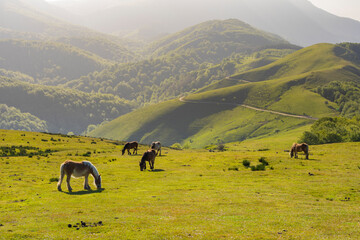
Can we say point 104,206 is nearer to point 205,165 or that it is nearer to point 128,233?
point 128,233

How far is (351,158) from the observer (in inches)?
2078

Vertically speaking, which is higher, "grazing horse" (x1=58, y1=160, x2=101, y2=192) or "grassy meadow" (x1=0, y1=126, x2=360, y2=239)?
"grazing horse" (x1=58, y1=160, x2=101, y2=192)

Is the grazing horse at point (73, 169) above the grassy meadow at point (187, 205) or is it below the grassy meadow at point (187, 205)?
above

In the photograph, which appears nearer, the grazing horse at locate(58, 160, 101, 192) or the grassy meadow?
the grassy meadow

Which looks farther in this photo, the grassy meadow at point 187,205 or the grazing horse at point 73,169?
the grazing horse at point 73,169

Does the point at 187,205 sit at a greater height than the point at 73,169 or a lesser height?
lesser

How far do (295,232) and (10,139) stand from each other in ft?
270

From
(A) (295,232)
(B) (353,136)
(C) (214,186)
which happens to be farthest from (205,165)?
(B) (353,136)

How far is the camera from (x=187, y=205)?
73.8ft

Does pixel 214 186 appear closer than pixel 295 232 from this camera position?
No

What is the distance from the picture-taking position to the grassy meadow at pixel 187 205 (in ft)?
53.6

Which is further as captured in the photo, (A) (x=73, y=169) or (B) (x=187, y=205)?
(A) (x=73, y=169)

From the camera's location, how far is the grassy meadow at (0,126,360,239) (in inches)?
643

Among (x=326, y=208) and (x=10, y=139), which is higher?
(x=10, y=139)
